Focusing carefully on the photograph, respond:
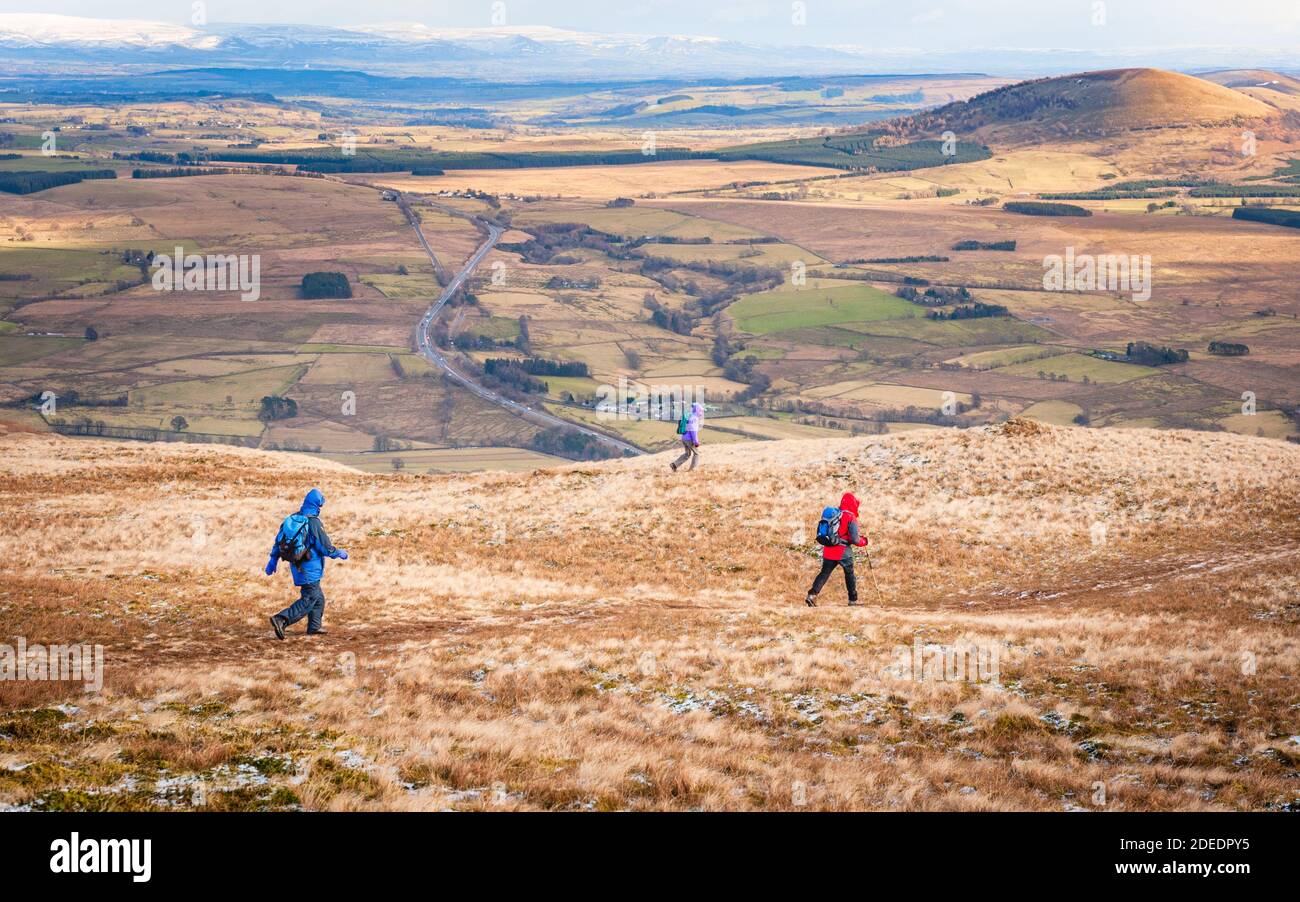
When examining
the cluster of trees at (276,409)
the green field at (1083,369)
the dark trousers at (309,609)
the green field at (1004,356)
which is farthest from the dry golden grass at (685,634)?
the green field at (1004,356)

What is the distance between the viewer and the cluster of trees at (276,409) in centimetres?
14346


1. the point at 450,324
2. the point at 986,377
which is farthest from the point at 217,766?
the point at 450,324

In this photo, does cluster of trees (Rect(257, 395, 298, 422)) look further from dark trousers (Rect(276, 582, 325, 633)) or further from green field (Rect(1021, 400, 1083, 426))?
dark trousers (Rect(276, 582, 325, 633))

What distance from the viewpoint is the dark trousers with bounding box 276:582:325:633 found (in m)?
21.8

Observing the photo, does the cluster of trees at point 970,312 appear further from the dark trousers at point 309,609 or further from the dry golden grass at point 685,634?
the dark trousers at point 309,609

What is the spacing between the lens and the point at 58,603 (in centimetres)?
2344

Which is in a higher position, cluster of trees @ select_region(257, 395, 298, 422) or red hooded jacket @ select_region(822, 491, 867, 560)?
red hooded jacket @ select_region(822, 491, 867, 560)

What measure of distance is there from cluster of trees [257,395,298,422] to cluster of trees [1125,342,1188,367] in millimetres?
131132

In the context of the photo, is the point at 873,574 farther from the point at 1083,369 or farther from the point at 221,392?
the point at 1083,369

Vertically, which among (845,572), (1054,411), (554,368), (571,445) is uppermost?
(845,572)

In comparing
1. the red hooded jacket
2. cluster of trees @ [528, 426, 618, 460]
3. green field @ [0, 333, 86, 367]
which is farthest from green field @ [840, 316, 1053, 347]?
the red hooded jacket

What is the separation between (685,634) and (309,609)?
327 inches

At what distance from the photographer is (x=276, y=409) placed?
145500 millimetres

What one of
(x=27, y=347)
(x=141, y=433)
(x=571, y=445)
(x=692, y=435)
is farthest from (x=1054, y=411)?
(x=27, y=347)
